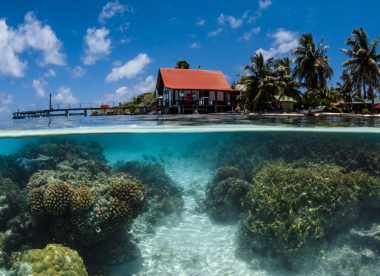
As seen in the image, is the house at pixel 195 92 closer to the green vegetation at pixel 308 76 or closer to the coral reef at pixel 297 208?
the green vegetation at pixel 308 76

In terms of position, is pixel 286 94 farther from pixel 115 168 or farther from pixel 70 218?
pixel 70 218

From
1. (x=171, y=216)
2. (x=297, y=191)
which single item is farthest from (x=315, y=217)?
(x=171, y=216)

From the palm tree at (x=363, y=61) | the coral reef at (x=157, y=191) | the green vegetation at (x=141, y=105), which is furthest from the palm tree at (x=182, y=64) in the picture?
the coral reef at (x=157, y=191)

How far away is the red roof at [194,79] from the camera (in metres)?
39.5

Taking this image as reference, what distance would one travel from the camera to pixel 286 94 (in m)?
41.4

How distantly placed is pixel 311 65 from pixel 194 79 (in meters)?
16.3

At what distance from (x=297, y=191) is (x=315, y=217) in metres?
0.85

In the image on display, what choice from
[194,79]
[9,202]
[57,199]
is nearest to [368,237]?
[57,199]

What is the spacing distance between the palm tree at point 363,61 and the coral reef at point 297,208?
36.4 m

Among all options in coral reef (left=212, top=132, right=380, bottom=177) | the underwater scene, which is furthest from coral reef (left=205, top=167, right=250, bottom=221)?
coral reef (left=212, top=132, right=380, bottom=177)

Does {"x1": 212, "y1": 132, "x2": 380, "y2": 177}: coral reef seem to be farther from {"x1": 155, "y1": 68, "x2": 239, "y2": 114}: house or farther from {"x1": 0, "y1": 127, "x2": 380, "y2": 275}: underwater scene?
{"x1": 155, "y1": 68, "x2": 239, "y2": 114}: house

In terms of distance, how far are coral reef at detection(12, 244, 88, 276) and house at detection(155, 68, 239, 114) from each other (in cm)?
2920

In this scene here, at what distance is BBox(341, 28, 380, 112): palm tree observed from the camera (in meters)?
41.4

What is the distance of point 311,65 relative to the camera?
45344 mm
